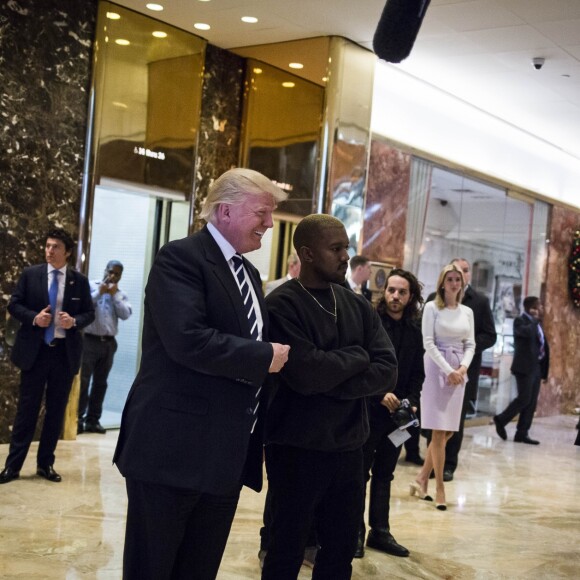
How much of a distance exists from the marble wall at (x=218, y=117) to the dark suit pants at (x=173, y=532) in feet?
20.1

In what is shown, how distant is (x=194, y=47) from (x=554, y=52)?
345cm

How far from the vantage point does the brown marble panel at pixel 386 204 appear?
9.77 meters

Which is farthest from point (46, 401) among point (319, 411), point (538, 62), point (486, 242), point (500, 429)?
point (486, 242)

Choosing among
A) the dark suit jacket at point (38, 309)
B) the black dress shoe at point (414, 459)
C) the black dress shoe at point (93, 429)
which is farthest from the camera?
the black dress shoe at point (93, 429)

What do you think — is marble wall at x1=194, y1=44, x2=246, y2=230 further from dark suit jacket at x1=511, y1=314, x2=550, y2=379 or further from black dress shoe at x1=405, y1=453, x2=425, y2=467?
dark suit jacket at x1=511, y1=314, x2=550, y2=379

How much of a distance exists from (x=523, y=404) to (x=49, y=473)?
20.2ft

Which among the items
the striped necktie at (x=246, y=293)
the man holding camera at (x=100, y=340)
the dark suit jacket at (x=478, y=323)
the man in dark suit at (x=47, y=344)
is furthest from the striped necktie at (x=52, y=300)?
the striped necktie at (x=246, y=293)

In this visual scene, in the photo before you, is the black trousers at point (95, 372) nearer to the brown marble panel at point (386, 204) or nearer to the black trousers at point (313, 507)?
the brown marble panel at point (386, 204)

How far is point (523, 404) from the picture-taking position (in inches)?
410

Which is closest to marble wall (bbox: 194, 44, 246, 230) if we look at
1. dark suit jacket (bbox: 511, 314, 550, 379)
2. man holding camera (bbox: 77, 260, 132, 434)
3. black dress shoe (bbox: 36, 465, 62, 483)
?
man holding camera (bbox: 77, 260, 132, 434)

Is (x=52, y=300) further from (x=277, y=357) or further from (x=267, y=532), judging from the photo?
(x=277, y=357)

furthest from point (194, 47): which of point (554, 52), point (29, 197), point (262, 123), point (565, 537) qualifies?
point (565, 537)

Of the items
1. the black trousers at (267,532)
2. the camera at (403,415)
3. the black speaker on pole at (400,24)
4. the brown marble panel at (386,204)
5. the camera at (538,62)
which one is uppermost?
the camera at (538,62)

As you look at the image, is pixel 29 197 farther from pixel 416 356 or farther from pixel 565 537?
pixel 565 537
